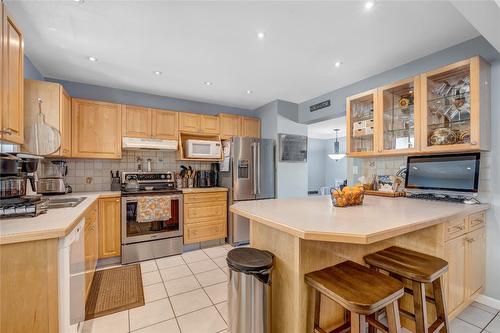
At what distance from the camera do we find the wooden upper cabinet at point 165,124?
362 centimetres

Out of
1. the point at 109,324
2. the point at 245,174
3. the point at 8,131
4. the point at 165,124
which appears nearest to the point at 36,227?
the point at 8,131

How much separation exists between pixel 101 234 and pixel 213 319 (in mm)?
1966

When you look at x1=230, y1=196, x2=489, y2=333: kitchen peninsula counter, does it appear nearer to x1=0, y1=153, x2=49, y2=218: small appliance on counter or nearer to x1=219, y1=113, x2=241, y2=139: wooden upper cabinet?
x1=0, y1=153, x2=49, y2=218: small appliance on counter

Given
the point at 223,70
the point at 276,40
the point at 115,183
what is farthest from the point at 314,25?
the point at 115,183

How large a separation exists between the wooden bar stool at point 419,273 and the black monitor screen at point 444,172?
1.17m

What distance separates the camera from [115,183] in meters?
3.45

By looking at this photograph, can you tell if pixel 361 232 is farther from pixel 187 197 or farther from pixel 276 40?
pixel 187 197

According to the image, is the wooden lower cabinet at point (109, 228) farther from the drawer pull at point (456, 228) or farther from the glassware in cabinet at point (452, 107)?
the glassware in cabinet at point (452, 107)

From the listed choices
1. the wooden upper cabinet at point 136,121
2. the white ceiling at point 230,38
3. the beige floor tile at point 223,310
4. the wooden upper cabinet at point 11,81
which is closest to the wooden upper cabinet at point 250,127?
the white ceiling at point 230,38

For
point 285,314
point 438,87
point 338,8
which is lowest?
point 285,314

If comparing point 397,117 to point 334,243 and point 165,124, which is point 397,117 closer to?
point 334,243

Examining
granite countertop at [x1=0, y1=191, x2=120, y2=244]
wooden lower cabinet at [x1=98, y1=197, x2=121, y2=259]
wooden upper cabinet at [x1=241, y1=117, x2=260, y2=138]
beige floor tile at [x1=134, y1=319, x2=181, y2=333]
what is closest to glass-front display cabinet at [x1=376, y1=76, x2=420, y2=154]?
wooden upper cabinet at [x1=241, y1=117, x2=260, y2=138]

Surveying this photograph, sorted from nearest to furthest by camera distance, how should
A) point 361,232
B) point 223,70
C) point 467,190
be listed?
1. point 361,232
2. point 467,190
3. point 223,70

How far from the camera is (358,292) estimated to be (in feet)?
3.56
